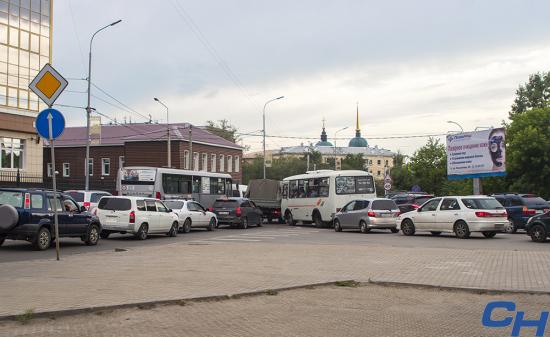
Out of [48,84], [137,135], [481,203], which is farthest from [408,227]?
[137,135]

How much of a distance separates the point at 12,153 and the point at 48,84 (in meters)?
34.1

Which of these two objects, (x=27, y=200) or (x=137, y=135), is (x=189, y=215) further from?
(x=137, y=135)

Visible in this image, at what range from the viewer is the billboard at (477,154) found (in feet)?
121

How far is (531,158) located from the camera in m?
48.4

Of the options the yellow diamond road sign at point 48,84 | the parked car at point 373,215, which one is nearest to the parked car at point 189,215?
the parked car at point 373,215

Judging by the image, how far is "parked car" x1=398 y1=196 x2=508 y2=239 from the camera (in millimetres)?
22500

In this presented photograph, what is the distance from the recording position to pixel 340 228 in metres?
29.0

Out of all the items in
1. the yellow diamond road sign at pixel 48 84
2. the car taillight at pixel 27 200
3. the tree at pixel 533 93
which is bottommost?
the car taillight at pixel 27 200

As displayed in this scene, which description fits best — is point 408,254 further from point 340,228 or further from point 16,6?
point 16,6

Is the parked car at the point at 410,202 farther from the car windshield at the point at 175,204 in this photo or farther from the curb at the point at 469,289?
the curb at the point at 469,289

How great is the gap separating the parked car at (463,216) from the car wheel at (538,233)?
63.1 inches

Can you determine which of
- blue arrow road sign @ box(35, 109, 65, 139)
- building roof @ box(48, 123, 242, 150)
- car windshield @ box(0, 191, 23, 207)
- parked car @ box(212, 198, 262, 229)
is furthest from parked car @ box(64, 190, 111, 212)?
building roof @ box(48, 123, 242, 150)

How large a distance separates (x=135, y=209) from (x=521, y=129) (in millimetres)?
39915

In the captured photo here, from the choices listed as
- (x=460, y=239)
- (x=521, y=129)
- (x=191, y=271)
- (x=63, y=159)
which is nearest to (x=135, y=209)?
(x=191, y=271)
